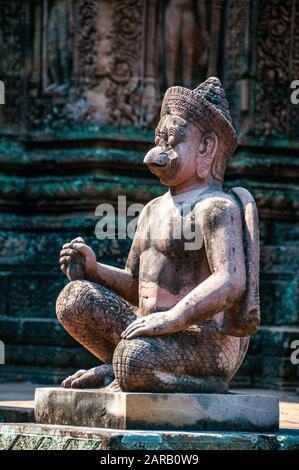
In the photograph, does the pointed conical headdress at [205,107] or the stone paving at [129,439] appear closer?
the stone paving at [129,439]

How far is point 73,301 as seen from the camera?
9.62m

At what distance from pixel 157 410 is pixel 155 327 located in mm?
456

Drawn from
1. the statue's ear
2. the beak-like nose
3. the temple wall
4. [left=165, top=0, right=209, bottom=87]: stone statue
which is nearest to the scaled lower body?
the beak-like nose

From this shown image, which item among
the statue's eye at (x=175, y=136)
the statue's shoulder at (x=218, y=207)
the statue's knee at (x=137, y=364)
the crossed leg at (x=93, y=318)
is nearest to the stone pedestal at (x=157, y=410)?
the statue's knee at (x=137, y=364)

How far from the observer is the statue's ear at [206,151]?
9875mm

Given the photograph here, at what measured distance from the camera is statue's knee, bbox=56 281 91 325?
31.6 ft

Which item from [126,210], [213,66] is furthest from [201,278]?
[213,66]

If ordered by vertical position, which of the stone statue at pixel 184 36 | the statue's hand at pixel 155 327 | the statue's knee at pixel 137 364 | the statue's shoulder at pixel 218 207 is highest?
the stone statue at pixel 184 36

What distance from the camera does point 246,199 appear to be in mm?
9703

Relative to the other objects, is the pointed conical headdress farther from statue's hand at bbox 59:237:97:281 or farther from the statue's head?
statue's hand at bbox 59:237:97:281

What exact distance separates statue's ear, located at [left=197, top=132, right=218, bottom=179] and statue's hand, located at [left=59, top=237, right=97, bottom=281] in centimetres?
79

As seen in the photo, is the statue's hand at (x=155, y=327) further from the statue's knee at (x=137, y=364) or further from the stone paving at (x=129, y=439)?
the stone paving at (x=129, y=439)

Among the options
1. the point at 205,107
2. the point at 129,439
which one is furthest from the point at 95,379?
the point at 205,107

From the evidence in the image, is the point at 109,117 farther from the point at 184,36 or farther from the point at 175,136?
the point at 175,136
